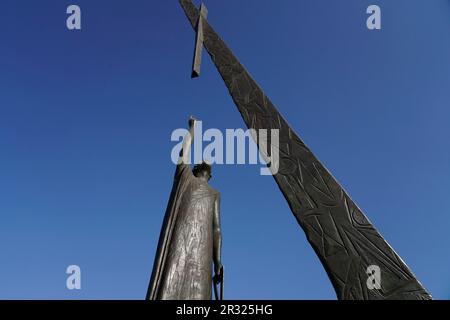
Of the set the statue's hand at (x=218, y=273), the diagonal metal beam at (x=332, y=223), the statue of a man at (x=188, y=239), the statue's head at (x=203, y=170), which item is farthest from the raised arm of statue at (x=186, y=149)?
the statue's hand at (x=218, y=273)

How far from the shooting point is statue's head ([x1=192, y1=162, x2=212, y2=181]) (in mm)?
5574

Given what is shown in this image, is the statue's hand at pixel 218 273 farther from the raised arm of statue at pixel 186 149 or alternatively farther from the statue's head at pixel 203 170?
the raised arm of statue at pixel 186 149

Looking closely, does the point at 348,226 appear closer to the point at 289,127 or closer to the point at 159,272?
the point at 289,127

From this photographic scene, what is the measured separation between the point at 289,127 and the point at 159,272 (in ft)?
7.89

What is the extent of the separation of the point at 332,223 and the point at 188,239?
1.59m

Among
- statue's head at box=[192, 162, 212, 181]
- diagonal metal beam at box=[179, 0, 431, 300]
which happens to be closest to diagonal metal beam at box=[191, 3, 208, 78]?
diagonal metal beam at box=[179, 0, 431, 300]

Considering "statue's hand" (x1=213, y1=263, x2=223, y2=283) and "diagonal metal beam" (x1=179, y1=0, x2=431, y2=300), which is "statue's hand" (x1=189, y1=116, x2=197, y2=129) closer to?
"diagonal metal beam" (x1=179, y1=0, x2=431, y2=300)

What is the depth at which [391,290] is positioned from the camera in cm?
405

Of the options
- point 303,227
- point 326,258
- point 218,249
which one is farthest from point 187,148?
point 326,258

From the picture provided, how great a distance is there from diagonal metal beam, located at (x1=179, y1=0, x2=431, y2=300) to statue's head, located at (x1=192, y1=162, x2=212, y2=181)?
0.80m

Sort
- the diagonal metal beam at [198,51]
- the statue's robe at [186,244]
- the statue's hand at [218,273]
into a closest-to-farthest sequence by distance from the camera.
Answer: the statue's robe at [186,244] < the statue's hand at [218,273] < the diagonal metal beam at [198,51]

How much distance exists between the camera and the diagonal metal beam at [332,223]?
4129mm

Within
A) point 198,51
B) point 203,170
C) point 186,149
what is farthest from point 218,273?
point 198,51
